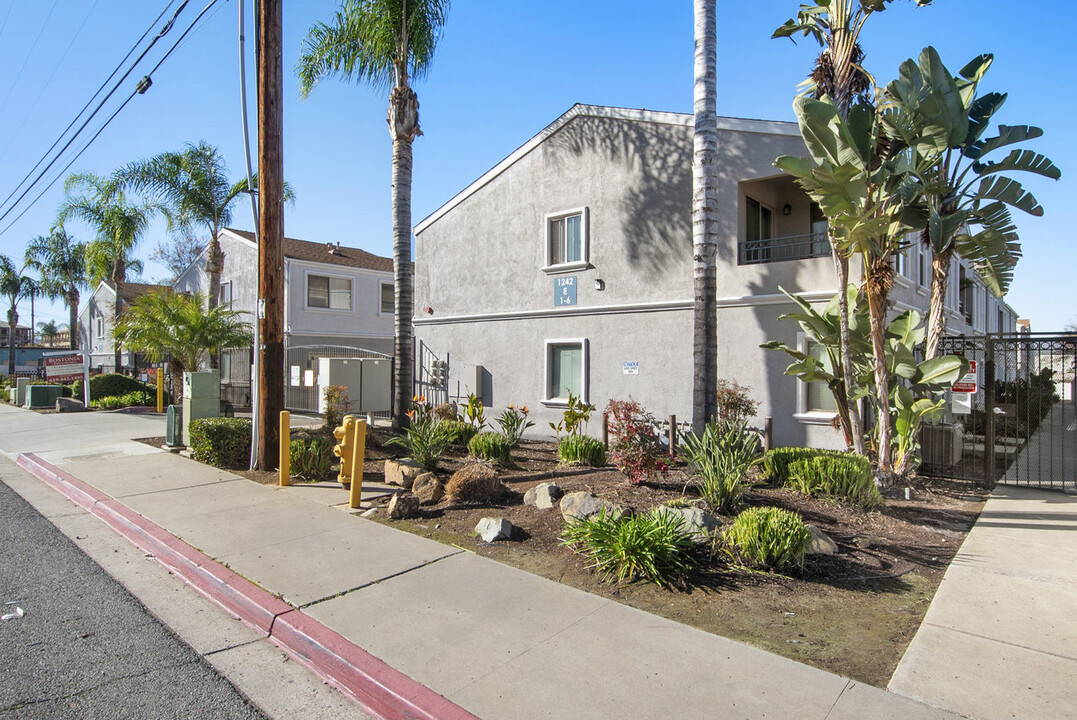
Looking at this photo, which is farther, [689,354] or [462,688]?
[689,354]

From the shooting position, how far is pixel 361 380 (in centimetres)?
1741

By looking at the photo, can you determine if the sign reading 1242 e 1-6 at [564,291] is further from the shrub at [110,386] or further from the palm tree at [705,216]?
the shrub at [110,386]

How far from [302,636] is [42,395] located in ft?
81.8

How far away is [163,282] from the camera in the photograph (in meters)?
43.2

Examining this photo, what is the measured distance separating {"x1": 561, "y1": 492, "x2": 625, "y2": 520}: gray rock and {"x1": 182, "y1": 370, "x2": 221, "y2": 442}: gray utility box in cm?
843

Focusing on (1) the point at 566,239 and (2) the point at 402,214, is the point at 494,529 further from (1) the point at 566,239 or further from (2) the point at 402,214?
(1) the point at 566,239

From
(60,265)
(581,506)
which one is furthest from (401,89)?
(60,265)

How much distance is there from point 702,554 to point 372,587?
9.62 ft

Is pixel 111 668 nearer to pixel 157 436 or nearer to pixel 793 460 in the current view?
pixel 793 460

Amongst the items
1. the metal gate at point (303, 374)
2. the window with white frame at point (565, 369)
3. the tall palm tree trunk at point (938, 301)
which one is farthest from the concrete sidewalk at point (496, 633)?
the metal gate at point (303, 374)

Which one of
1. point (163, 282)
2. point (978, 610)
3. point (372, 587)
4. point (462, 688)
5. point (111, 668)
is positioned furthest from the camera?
point (163, 282)

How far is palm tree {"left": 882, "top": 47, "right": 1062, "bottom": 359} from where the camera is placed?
805cm

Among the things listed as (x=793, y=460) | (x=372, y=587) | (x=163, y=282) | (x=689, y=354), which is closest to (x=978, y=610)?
(x=793, y=460)

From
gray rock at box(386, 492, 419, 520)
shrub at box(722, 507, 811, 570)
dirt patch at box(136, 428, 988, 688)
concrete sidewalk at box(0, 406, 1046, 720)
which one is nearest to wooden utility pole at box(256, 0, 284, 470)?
dirt patch at box(136, 428, 988, 688)
